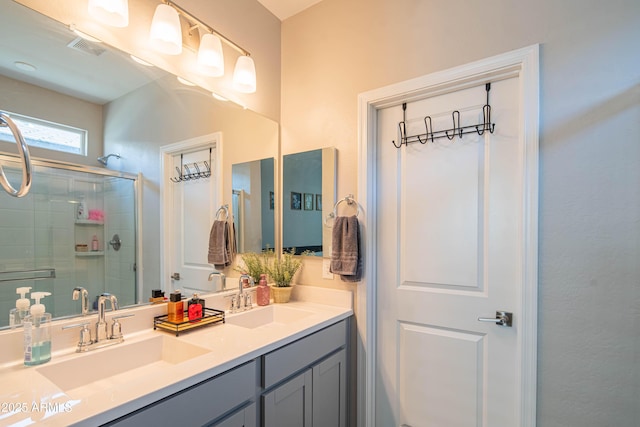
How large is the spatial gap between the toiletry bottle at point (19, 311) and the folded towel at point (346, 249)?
1284 mm

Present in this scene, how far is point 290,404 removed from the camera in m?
1.39

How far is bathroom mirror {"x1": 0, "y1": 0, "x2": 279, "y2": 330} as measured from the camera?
3.61 feet

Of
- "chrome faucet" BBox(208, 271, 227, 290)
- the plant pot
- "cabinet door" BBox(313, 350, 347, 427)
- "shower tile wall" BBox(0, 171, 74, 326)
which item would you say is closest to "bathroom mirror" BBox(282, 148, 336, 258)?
the plant pot

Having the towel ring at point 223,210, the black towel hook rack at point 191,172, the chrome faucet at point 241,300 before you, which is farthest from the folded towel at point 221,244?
the black towel hook rack at point 191,172

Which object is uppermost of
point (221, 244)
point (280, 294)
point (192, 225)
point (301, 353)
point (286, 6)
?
point (286, 6)

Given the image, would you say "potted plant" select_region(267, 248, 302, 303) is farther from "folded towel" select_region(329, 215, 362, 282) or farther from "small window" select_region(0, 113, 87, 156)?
"small window" select_region(0, 113, 87, 156)

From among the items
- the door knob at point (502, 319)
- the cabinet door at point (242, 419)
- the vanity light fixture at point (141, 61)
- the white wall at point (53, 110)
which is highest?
the vanity light fixture at point (141, 61)

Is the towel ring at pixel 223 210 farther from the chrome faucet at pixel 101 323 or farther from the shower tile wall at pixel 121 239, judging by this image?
the chrome faucet at pixel 101 323

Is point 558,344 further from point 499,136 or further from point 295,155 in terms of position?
point 295,155

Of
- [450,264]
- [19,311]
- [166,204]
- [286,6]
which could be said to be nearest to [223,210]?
[166,204]

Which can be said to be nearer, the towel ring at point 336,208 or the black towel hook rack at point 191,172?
the black towel hook rack at point 191,172

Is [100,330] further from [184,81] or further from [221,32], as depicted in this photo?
[221,32]

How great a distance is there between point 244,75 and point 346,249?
44.9 inches

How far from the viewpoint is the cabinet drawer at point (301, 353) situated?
1289 mm
